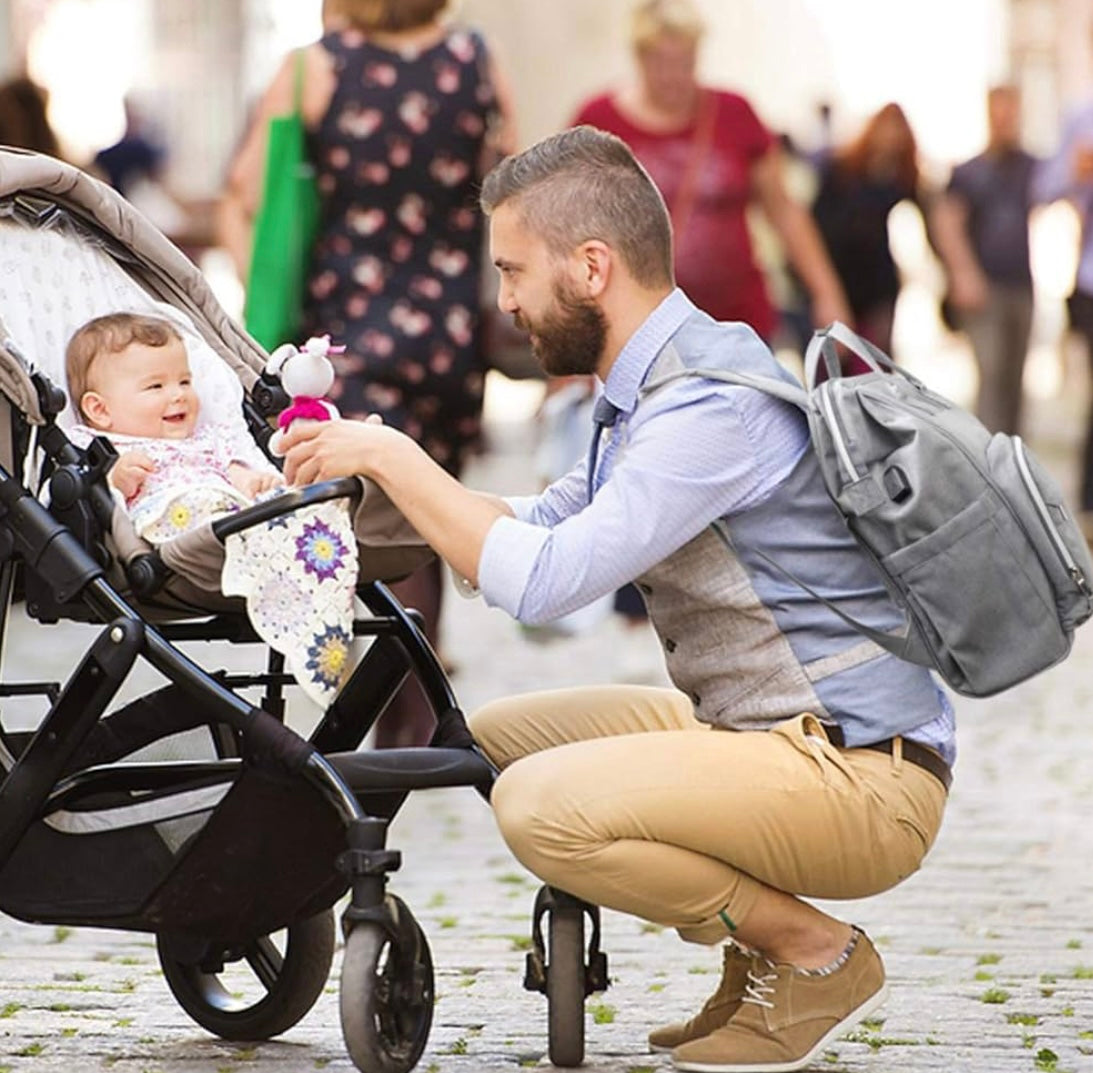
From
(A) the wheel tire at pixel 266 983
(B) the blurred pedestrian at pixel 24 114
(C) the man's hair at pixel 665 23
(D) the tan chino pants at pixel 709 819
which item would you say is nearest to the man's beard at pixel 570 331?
(D) the tan chino pants at pixel 709 819

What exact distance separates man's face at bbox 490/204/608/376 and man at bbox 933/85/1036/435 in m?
10.3

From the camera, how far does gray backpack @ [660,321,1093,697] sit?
13.5ft

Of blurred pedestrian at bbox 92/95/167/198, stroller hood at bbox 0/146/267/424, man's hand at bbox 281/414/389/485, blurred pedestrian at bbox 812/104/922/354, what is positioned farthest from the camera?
blurred pedestrian at bbox 92/95/167/198

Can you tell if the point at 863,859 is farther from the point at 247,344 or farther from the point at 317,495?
the point at 247,344

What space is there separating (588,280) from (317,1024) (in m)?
1.33

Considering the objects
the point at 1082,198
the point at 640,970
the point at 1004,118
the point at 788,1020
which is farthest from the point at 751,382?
the point at 1004,118

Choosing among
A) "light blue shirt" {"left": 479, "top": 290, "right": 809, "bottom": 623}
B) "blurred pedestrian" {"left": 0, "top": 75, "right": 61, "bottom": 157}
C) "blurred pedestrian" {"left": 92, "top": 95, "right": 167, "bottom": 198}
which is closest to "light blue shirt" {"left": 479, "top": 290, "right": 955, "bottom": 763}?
"light blue shirt" {"left": 479, "top": 290, "right": 809, "bottom": 623}

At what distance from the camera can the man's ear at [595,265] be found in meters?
4.26

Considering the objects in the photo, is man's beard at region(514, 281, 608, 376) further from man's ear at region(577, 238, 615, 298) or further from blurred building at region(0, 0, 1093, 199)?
blurred building at region(0, 0, 1093, 199)

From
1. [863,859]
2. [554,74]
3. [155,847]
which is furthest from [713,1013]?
[554,74]

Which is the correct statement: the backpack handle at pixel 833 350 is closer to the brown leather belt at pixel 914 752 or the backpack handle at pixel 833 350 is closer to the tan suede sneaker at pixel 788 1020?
the brown leather belt at pixel 914 752

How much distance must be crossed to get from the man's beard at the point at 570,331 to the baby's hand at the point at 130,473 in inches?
23.8

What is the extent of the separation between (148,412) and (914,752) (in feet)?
4.25

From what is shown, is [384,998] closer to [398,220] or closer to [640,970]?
[640,970]
